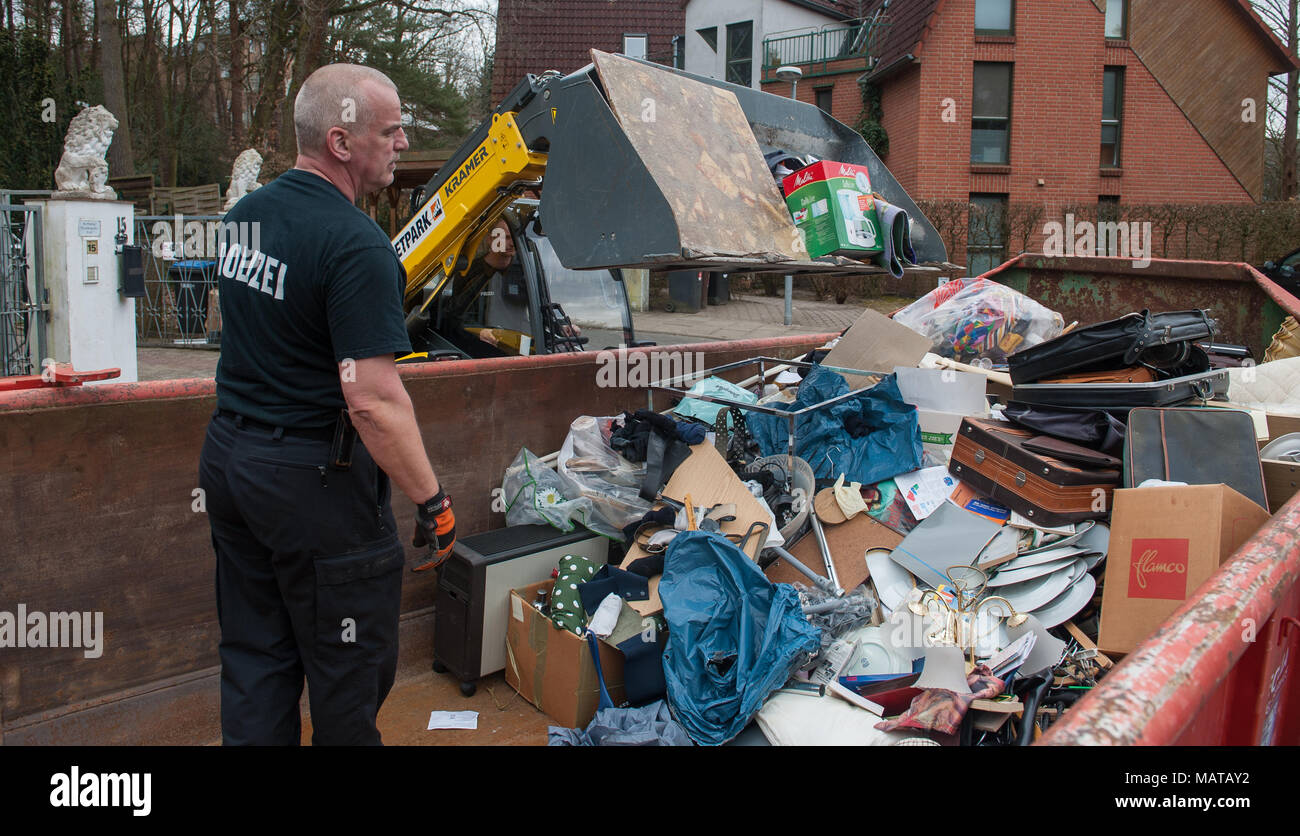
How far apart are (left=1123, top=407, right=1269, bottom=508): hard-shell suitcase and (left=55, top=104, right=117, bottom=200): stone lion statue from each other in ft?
29.3

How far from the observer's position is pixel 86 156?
8.69 metres

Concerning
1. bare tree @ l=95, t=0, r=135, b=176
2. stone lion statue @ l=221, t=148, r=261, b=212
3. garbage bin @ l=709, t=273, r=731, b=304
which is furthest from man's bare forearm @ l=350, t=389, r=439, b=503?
bare tree @ l=95, t=0, r=135, b=176

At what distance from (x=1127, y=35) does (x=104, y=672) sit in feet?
80.2

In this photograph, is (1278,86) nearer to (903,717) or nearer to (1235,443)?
(1235,443)

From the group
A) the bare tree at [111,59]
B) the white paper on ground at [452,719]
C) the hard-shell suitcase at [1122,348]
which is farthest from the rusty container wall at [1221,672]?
the bare tree at [111,59]

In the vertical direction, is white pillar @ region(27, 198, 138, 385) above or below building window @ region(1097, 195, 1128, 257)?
below

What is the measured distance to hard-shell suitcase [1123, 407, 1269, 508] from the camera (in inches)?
143

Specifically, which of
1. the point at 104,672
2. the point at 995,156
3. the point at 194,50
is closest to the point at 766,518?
the point at 104,672

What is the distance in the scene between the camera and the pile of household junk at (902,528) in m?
3.09

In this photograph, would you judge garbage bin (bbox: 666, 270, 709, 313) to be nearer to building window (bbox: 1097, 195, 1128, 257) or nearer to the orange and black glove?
building window (bbox: 1097, 195, 1128, 257)

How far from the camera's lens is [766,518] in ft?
13.1

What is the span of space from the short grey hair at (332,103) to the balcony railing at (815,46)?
2413cm

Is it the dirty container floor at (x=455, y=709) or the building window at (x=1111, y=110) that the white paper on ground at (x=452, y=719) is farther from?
the building window at (x=1111, y=110)

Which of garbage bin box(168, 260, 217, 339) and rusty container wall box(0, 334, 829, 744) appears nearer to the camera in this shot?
rusty container wall box(0, 334, 829, 744)
